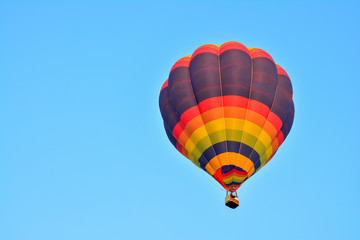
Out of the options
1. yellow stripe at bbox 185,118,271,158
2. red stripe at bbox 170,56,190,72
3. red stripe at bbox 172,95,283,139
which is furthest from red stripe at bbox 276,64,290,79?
red stripe at bbox 170,56,190,72

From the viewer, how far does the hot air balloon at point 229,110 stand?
861 inches

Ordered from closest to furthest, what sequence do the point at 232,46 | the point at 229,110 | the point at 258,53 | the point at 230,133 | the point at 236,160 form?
the point at 236,160
the point at 230,133
the point at 229,110
the point at 232,46
the point at 258,53

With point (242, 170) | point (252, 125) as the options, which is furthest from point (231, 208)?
point (252, 125)

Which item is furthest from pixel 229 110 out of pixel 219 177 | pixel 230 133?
pixel 219 177

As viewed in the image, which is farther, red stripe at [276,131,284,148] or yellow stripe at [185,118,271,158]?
red stripe at [276,131,284,148]

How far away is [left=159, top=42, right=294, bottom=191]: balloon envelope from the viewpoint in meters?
21.9

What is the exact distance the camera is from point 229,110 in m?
22.1

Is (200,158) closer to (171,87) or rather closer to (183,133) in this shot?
(183,133)

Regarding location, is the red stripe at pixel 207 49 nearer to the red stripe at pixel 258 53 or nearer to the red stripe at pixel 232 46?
the red stripe at pixel 232 46

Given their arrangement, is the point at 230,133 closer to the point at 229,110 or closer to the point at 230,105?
the point at 229,110

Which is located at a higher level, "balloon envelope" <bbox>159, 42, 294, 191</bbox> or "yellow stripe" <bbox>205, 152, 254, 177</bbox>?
"balloon envelope" <bbox>159, 42, 294, 191</bbox>

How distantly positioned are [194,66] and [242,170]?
420cm

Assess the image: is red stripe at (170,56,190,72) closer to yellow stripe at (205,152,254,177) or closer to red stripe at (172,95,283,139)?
red stripe at (172,95,283,139)

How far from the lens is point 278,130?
75.3ft
